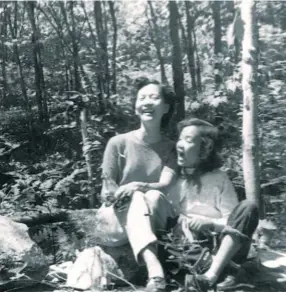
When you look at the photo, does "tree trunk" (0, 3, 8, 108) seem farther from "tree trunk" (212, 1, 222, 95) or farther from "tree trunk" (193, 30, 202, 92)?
"tree trunk" (212, 1, 222, 95)

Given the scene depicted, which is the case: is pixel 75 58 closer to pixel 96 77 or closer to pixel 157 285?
pixel 96 77

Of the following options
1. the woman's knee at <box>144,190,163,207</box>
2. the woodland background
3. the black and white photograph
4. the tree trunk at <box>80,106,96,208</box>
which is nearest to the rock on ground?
the black and white photograph

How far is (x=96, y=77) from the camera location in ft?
9.82

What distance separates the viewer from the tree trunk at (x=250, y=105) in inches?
113

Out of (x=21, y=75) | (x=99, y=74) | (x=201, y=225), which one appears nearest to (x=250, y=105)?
(x=201, y=225)

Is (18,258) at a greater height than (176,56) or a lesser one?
lesser

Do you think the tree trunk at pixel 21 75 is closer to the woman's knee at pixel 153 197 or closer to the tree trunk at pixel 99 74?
the tree trunk at pixel 99 74

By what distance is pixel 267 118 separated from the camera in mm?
2900

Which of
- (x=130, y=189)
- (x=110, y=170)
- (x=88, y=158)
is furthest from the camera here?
(x=88, y=158)

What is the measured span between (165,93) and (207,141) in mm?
374

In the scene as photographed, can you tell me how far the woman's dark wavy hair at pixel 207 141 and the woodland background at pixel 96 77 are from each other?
20 centimetres

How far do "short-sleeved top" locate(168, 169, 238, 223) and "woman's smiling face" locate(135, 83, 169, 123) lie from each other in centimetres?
40

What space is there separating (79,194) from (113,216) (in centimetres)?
36

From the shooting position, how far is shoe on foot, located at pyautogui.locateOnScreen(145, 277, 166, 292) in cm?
238
